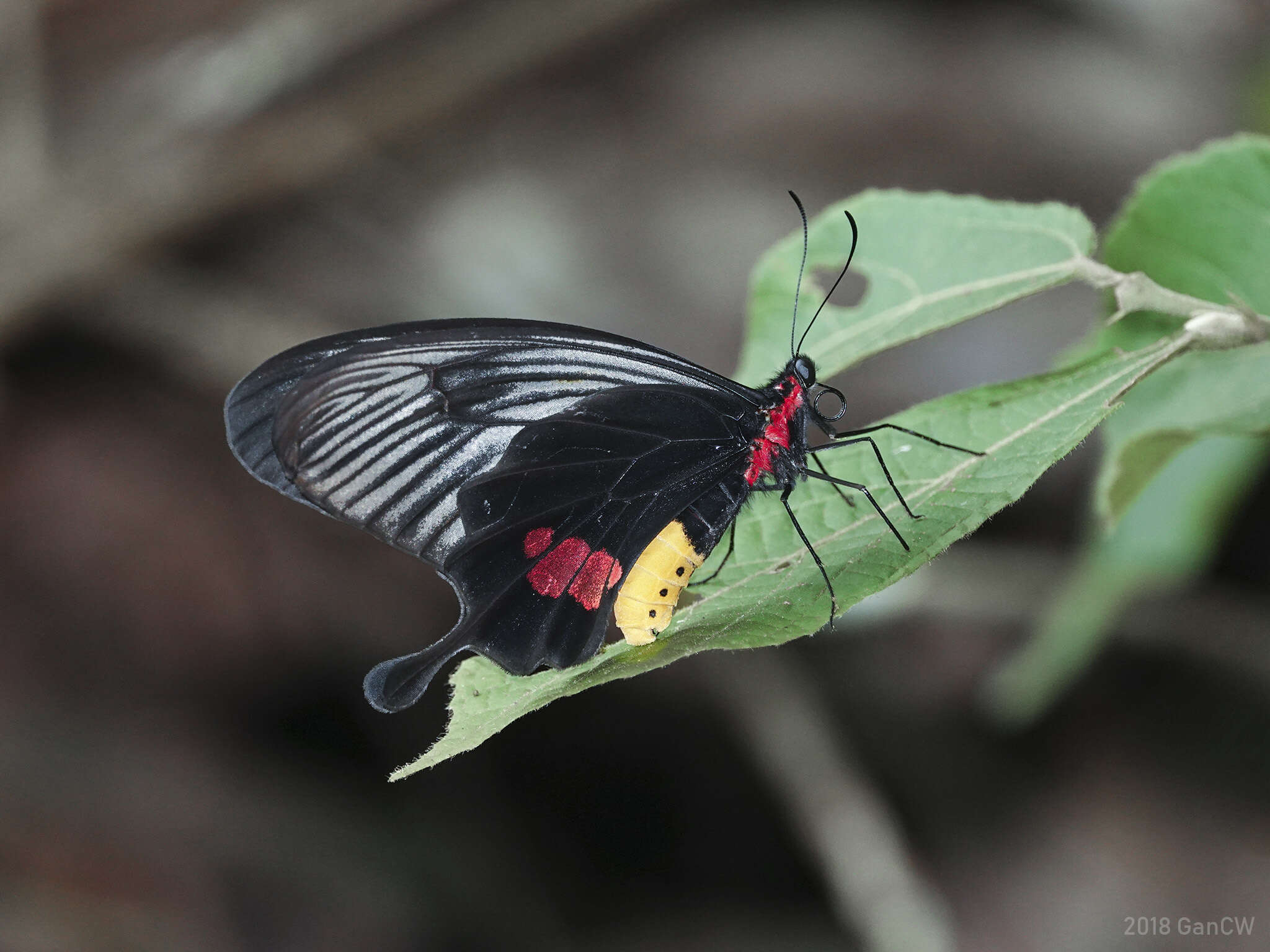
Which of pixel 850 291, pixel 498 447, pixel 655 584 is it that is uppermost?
pixel 498 447

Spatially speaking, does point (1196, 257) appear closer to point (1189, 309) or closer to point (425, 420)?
point (1189, 309)

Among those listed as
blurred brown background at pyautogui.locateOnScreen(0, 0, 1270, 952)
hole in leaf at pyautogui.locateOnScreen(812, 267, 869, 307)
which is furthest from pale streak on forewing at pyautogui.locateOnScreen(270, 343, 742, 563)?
blurred brown background at pyautogui.locateOnScreen(0, 0, 1270, 952)

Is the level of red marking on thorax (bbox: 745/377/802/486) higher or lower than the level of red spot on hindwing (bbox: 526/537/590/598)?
higher

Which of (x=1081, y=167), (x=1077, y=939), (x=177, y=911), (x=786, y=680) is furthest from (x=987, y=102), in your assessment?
(x=177, y=911)

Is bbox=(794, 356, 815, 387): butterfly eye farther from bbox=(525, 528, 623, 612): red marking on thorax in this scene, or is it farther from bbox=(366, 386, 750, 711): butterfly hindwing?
bbox=(525, 528, 623, 612): red marking on thorax

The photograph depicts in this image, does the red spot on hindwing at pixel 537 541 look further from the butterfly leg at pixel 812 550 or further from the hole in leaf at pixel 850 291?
the hole in leaf at pixel 850 291

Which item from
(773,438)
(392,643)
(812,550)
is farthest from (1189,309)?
(392,643)
